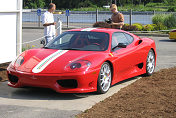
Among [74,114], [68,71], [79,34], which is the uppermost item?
[79,34]

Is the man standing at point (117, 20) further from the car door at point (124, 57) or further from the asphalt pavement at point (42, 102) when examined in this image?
the asphalt pavement at point (42, 102)

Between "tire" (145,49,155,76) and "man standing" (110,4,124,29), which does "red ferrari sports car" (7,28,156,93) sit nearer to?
"tire" (145,49,155,76)

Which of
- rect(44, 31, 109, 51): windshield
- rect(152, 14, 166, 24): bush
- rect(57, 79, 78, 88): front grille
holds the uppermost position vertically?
rect(152, 14, 166, 24): bush

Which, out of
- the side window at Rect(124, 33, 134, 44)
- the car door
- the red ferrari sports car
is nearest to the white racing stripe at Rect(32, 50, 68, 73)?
the red ferrari sports car

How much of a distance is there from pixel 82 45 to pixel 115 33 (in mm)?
945

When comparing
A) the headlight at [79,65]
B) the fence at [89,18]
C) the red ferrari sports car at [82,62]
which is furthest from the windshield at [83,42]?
the fence at [89,18]

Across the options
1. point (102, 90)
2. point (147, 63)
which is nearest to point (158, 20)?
point (147, 63)

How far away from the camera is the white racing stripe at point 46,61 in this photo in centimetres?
778

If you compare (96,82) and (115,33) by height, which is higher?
(115,33)

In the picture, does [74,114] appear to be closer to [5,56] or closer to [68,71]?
[68,71]

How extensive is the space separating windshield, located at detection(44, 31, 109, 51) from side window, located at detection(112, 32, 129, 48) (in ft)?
0.62

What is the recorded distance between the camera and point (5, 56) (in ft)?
35.0

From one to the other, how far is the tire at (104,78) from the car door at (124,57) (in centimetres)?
34

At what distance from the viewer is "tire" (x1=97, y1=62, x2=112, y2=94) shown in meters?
7.96
